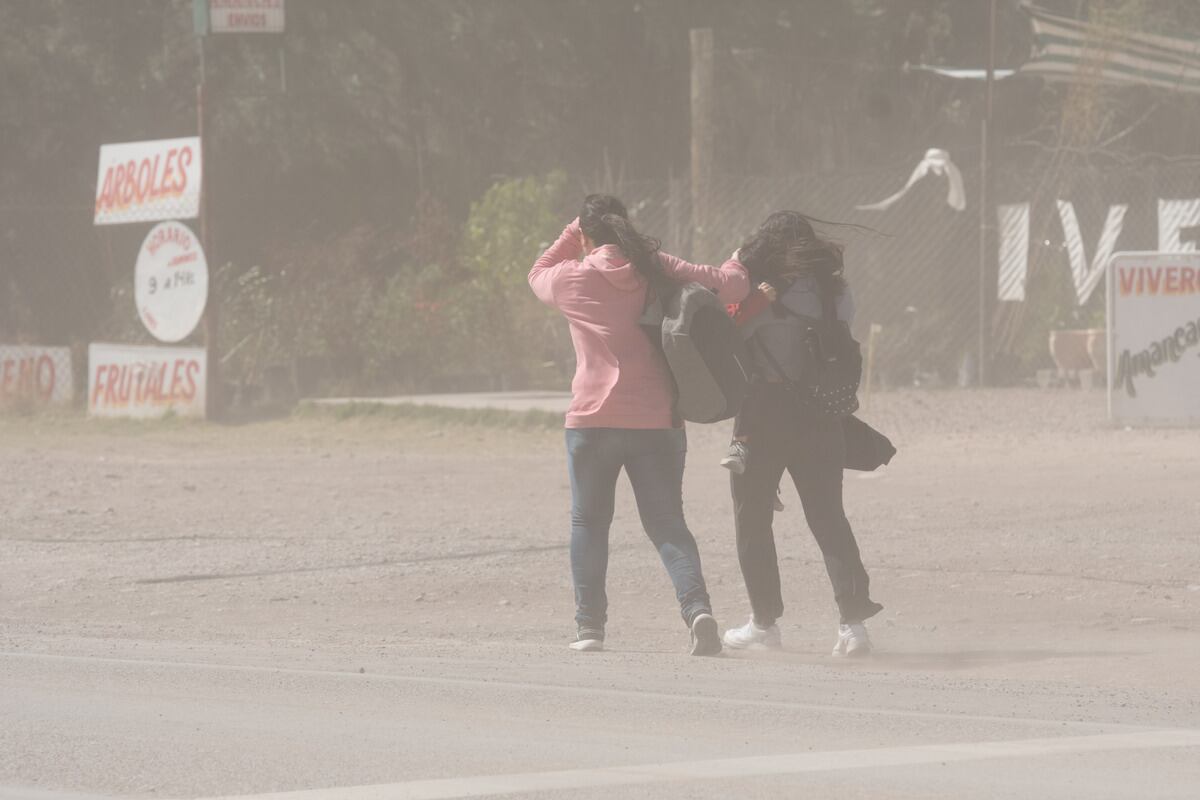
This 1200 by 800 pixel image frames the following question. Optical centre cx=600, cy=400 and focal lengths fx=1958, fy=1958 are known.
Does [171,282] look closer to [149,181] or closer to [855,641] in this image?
[149,181]

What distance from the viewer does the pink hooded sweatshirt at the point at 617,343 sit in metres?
7.54

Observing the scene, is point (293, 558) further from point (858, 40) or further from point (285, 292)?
point (858, 40)

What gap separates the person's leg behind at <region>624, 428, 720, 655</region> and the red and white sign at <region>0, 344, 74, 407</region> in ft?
51.2

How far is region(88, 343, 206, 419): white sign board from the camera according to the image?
20625 millimetres

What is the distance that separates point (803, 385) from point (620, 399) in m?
0.71

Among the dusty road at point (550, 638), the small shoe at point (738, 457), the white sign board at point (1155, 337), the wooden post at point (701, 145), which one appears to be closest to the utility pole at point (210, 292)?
the dusty road at point (550, 638)

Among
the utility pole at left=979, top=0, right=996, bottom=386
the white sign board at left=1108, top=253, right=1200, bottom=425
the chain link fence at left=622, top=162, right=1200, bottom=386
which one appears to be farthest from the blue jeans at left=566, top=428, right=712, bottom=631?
the utility pole at left=979, top=0, right=996, bottom=386

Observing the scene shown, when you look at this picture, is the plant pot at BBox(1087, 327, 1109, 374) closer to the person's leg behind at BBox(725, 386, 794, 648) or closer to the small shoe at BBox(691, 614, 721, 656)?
the person's leg behind at BBox(725, 386, 794, 648)

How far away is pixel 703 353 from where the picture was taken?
731 cm

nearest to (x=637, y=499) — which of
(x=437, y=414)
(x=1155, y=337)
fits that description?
(x=1155, y=337)

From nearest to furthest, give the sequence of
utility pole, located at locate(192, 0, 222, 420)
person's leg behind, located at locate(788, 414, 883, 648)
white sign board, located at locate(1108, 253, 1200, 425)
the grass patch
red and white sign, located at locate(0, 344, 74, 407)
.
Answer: person's leg behind, located at locate(788, 414, 883, 648), white sign board, located at locate(1108, 253, 1200, 425), the grass patch, utility pole, located at locate(192, 0, 222, 420), red and white sign, located at locate(0, 344, 74, 407)

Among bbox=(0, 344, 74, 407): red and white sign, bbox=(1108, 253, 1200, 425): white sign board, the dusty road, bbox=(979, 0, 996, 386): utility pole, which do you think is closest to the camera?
the dusty road

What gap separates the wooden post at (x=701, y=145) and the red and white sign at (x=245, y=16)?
172 inches

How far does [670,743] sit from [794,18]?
2497 centimetres
